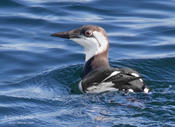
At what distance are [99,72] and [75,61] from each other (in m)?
2.72

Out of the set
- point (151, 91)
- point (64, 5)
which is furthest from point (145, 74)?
point (64, 5)

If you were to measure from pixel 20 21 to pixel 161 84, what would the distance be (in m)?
5.50

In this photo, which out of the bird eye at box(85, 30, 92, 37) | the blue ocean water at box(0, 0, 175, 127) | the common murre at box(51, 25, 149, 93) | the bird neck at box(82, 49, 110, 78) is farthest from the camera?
the bird neck at box(82, 49, 110, 78)

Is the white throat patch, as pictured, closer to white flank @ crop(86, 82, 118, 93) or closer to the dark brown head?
the dark brown head

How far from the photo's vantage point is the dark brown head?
8844mm

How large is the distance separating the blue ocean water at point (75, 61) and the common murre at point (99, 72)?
5.3 inches

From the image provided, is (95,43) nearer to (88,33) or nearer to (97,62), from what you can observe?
(88,33)

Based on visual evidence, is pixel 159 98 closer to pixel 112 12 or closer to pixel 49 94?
pixel 49 94

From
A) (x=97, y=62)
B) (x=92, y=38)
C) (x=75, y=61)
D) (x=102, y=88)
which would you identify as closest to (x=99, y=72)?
(x=102, y=88)

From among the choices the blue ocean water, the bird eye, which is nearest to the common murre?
the bird eye

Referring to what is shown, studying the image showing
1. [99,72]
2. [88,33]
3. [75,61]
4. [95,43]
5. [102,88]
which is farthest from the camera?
[75,61]

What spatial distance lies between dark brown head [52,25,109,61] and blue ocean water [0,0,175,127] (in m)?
0.75

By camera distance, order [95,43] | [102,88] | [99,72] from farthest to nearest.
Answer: [95,43]
[99,72]
[102,88]

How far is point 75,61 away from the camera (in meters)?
10.7
